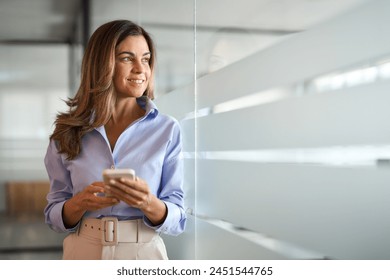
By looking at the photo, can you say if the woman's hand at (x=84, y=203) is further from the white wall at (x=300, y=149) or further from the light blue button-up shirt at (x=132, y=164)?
the white wall at (x=300, y=149)

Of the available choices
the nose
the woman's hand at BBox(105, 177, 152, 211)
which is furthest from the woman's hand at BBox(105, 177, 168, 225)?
the nose

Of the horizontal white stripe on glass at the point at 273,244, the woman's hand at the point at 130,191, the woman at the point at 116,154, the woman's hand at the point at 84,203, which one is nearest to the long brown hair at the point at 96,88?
the woman at the point at 116,154

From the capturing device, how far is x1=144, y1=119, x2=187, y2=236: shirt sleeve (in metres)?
1.46

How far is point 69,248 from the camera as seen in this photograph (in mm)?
1537

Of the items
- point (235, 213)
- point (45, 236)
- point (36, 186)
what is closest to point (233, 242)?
point (235, 213)

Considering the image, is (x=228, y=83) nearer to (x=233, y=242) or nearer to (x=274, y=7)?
(x=274, y=7)

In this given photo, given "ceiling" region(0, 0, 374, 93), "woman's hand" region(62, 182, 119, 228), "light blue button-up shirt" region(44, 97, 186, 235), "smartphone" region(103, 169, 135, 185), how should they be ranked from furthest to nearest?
"ceiling" region(0, 0, 374, 93) → "light blue button-up shirt" region(44, 97, 186, 235) → "woman's hand" region(62, 182, 119, 228) → "smartphone" region(103, 169, 135, 185)

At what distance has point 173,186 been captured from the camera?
59.1 inches

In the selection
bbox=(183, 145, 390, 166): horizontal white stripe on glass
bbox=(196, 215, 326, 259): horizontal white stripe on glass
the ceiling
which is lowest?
bbox=(196, 215, 326, 259): horizontal white stripe on glass

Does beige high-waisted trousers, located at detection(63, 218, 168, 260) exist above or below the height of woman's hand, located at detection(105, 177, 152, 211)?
below

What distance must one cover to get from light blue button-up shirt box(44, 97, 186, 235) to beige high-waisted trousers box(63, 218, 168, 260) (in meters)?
0.02

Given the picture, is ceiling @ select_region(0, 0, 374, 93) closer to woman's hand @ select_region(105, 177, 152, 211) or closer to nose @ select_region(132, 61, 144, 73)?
nose @ select_region(132, 61, 144, 73)

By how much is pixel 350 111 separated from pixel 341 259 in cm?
41

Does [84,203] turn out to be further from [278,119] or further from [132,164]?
[278,119]
